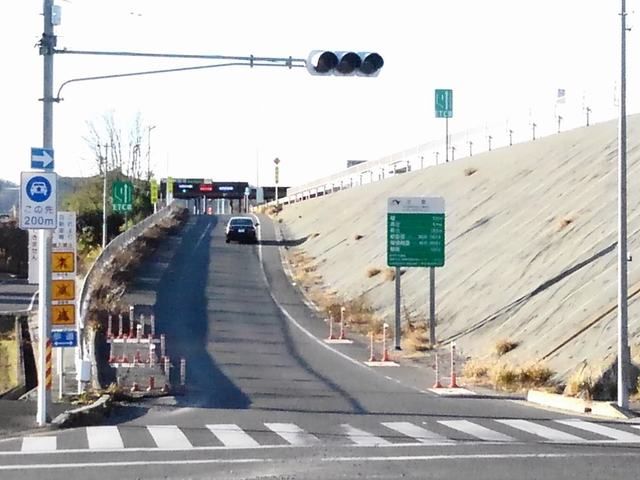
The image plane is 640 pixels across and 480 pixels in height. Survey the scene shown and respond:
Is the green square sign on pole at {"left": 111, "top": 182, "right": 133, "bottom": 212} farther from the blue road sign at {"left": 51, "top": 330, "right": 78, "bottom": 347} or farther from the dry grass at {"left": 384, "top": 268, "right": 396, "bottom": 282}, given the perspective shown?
the blue road sign at {"left": 51, "top": 330, "right": 78, "bottom": 347}

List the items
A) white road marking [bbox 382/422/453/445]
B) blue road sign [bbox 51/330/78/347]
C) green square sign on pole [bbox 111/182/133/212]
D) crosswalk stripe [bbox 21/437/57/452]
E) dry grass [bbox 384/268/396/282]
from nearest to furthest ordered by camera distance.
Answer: crosswalk stripe [bbox 21/437/57/452] < white road marking [bbox 382/422/453/445] < blue road sign [bbox 51/330/78/347] < dry grass [bbox 384/268/396/282] < green square sign on pole [bbox 111/182/133/212]

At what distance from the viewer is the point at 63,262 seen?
2361 centimetres

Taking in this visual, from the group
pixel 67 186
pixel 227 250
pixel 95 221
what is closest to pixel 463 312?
pixel 227 250

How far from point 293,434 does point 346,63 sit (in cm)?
618

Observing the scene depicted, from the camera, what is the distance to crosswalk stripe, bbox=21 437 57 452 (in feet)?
58.6

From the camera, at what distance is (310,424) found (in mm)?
21312

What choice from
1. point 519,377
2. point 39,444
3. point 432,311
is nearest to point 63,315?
point 39,444

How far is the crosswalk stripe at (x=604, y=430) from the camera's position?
63.1 feet

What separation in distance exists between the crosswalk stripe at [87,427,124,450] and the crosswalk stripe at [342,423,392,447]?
146 inches

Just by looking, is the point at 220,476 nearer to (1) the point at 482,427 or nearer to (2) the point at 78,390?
(1) the point at 482,427

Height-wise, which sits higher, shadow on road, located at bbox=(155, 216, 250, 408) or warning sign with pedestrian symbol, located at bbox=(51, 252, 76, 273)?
warning sign with pedestrian symbol, located at bbox=(51, 252, 76, 273)

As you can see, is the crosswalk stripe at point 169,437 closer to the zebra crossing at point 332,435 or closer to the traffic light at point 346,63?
the zebra crossing at point 332,435

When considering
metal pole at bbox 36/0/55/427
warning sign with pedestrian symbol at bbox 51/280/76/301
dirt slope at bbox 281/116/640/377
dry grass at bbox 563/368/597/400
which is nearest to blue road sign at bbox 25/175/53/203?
metal pole at bbox 36/0/55/427

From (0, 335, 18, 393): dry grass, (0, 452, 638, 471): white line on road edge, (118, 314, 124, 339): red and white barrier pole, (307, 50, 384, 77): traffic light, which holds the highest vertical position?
(307, 50, 384, 77): traffic light
